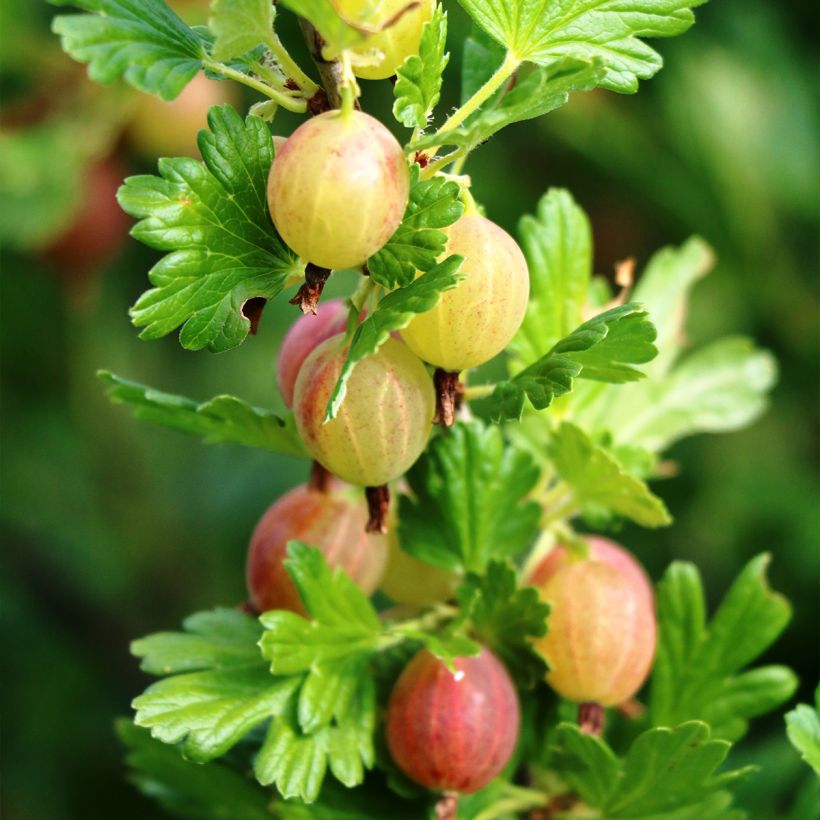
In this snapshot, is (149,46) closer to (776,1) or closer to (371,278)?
(371,278)

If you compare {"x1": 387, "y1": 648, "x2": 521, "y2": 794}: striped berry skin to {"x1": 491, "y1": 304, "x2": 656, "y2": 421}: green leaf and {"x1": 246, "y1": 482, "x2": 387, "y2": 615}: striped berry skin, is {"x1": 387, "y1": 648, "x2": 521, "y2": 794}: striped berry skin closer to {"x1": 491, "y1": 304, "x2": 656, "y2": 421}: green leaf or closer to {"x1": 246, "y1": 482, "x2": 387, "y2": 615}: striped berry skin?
{"x1": 246, "y1": 482, "x2": 387, "y2": 615}: striped berry skin

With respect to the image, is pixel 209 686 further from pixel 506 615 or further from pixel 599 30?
pixel 599 30

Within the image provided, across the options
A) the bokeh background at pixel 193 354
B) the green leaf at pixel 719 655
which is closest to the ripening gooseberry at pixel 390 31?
the green leaf at pixel 719 655

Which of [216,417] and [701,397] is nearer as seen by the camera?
[216,417]

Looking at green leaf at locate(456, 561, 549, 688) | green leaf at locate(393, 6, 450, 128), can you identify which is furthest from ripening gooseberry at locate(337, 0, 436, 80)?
green leaf at locate(456, 561, 549, 688)

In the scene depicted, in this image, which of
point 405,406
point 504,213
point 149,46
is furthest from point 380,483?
point 504,213

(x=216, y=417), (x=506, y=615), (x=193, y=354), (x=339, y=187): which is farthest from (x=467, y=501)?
(x=193, y=354)
